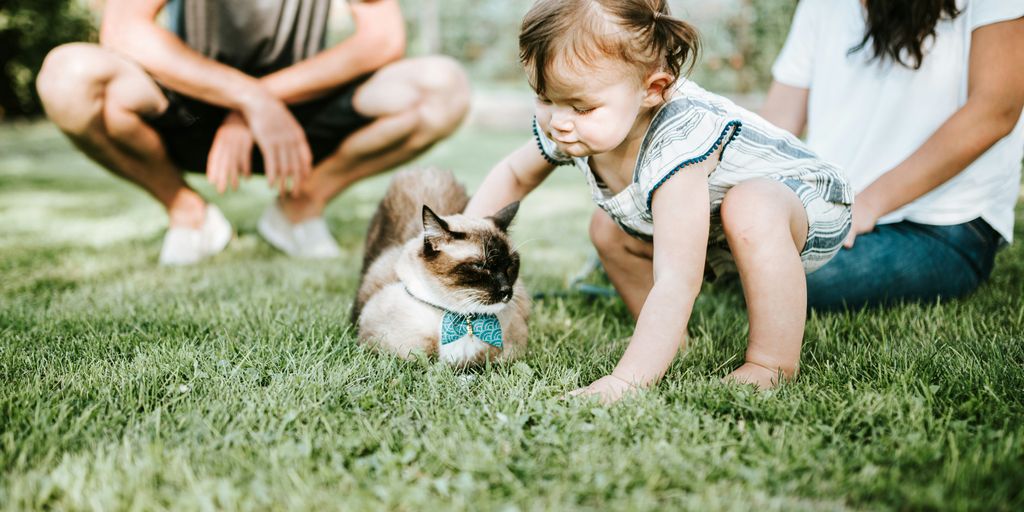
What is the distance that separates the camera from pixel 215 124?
11.4 feet

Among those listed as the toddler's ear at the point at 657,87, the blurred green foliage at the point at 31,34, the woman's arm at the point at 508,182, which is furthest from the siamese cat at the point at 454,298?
the blurred green foliage at the point at 31,34

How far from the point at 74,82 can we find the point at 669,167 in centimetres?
270

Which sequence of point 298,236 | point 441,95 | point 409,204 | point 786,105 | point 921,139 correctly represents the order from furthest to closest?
point 298,236, point 441,95, point 786,105, point 409,204, point 921,139

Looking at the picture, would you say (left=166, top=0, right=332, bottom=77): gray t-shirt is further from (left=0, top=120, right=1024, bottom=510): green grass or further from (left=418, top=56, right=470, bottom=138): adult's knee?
(left=0, top=120, right=1024, bottom=510): green grass

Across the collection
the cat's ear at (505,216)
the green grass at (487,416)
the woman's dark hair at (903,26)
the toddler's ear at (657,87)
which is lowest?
the green grass at (487,416)

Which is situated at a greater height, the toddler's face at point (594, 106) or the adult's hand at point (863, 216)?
the toddler's face at point (594, 106)

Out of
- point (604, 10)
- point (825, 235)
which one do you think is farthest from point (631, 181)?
point (825, 235)

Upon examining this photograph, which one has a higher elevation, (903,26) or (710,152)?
(903,26)

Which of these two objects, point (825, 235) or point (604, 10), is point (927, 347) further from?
point (604, 10)

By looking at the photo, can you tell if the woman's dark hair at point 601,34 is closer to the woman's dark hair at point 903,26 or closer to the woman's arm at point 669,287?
Answer: the woman's arm at point 669,287

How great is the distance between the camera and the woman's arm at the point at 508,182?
89.7 inches

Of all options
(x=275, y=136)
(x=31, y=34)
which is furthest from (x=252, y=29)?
(x=31, y=34)

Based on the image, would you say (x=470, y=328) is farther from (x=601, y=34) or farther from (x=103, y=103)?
(x=103, y=103)

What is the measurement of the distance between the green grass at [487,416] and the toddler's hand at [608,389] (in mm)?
55
